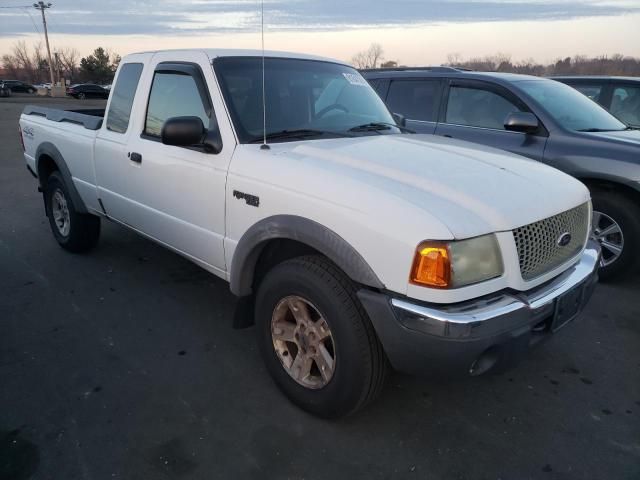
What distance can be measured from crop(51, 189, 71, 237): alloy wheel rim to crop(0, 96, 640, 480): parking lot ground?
1.11m

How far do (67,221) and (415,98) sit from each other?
164 inches

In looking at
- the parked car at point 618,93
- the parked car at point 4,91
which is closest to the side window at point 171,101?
the parked car at point 618,93

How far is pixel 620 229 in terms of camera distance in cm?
452

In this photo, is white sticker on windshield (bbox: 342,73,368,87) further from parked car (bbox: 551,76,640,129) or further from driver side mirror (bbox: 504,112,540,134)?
parked car (bbox: 551,76,640,129)

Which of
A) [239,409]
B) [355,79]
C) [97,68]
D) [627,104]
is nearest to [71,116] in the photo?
[355,79]

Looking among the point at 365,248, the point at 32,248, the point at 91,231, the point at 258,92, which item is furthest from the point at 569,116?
the point at 32,248

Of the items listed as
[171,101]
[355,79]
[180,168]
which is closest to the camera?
[180,168]

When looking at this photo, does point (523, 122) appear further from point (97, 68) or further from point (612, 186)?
point (97, 68)

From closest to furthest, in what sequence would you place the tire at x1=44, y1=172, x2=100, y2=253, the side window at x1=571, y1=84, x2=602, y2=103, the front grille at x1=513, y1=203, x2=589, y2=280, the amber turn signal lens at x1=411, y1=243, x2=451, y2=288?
the amber turn signal lens at x1=411, y1=243, x2=451, y2=288 < the front grille at x1=513, y1=203, x2=589, y2=280 < the tire at x1=44, y1=172, x2=100, y2=253 < the side window at x1=571, y1=84, x2=602, y2=103

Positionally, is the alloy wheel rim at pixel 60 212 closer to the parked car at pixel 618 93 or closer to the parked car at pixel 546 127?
the parked car at pixel 546 127

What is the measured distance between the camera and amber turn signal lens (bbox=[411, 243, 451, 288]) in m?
2.09

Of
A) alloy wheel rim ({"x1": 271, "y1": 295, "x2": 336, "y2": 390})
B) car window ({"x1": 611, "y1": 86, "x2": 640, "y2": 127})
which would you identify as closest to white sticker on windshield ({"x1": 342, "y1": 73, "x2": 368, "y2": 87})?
alloy wheel rim ({"x1": 271, "y1": 295, "x2": 336, "y2": 390})

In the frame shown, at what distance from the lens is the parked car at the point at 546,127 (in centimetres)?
446

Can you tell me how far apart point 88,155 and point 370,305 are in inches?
128
